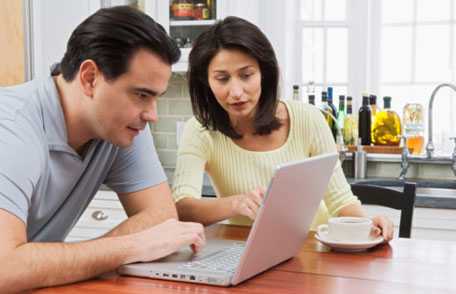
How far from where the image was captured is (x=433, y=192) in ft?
9.25

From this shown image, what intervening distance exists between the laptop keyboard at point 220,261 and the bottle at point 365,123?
1.96 m

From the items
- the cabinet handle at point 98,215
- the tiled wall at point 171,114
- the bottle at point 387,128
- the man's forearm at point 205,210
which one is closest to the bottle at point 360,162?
the bottle at point 387,128

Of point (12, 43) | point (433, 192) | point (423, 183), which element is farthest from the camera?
point (423, 183)

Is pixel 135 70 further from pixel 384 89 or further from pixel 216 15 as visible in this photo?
pixel 384 89

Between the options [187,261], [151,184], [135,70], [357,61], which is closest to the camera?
[187,261]

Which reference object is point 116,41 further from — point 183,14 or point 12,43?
point 183,14

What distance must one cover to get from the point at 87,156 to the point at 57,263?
18.2 inches

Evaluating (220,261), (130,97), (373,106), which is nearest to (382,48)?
(373,106)

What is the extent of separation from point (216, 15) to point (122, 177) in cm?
169

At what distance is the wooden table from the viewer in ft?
4.14

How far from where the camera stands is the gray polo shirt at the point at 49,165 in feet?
4.49

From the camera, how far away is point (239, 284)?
129 cm

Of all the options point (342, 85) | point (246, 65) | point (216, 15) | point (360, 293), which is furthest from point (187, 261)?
point (342, 85)

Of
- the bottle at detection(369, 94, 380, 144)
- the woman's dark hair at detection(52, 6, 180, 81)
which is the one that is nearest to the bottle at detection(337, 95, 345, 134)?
the bottle at detection(369, 94, 380, 144)
